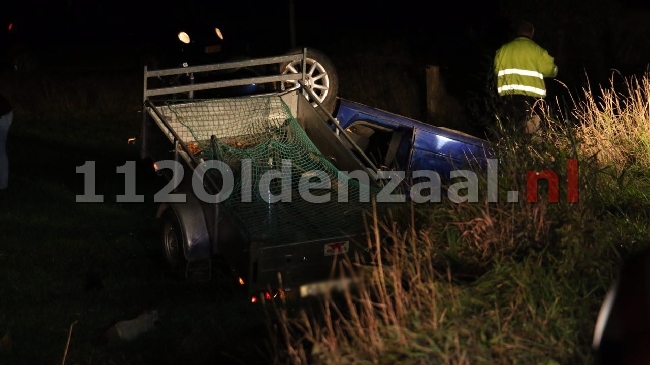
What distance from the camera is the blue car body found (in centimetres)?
1039

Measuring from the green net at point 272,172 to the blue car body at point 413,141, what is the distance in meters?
0.96

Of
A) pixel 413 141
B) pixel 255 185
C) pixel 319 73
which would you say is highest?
pixel 319 73

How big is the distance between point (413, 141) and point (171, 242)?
2.82 m

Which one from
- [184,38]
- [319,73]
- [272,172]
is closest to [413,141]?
[319,73]

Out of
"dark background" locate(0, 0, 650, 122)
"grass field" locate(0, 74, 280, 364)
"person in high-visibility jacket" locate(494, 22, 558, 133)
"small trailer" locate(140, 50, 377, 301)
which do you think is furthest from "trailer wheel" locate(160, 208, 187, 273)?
"dark background" locate(0, 0, 650, 122)

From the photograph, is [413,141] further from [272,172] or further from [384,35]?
[384,35]

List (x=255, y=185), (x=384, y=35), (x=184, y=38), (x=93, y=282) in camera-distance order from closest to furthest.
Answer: (x=93, y=282) → (x=255, y=185) → (x=184, y=38) → (x=384, y=35)

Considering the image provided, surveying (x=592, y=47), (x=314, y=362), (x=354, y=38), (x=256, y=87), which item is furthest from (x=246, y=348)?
(x=354, y=38)

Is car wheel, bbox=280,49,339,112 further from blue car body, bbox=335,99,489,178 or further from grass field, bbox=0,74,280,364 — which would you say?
grass field, bbox=0,74,280,364

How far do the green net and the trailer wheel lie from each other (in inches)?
24.8

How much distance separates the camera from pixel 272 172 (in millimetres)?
9055

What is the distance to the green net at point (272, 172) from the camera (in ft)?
26.7

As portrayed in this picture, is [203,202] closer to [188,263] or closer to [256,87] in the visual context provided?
[188,263]

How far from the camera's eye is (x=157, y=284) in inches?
345
